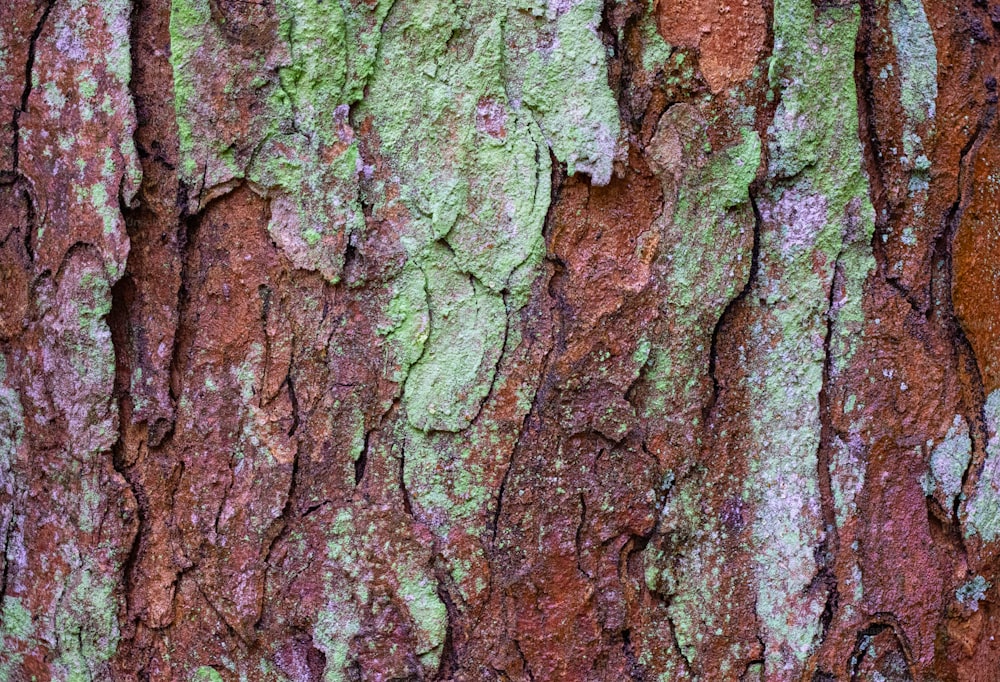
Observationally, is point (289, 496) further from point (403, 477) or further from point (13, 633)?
point (13, 633)

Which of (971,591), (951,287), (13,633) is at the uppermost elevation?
(951,287)

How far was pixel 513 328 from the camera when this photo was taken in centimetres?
74

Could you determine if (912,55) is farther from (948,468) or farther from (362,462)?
(362,462)

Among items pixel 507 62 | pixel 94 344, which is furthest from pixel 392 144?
pixel 94 344

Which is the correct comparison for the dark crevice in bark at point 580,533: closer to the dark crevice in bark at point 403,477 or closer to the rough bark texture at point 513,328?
the rough bark texture at point 513,328

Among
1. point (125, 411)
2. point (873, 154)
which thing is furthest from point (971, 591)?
point (125, 411)

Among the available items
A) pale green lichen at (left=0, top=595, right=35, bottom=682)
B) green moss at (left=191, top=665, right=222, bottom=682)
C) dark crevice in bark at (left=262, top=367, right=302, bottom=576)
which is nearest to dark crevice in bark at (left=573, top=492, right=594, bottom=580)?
dark crevice in bark at (left=262, top=367, right=302, bottom=576)

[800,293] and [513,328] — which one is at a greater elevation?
[800,293]

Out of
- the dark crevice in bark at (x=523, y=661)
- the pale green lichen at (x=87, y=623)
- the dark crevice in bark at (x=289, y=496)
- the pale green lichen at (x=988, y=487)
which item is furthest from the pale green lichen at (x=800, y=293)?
the pale green lichen at (x=87, y=623)

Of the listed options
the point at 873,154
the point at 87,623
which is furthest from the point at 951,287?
the point at 87,623

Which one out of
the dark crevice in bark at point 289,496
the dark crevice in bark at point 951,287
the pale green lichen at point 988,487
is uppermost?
the dark crevice in bark at point 951,287

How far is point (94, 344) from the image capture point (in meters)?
0.76

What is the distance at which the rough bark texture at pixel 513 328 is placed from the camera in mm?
734

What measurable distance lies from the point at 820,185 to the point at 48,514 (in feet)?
2.80
